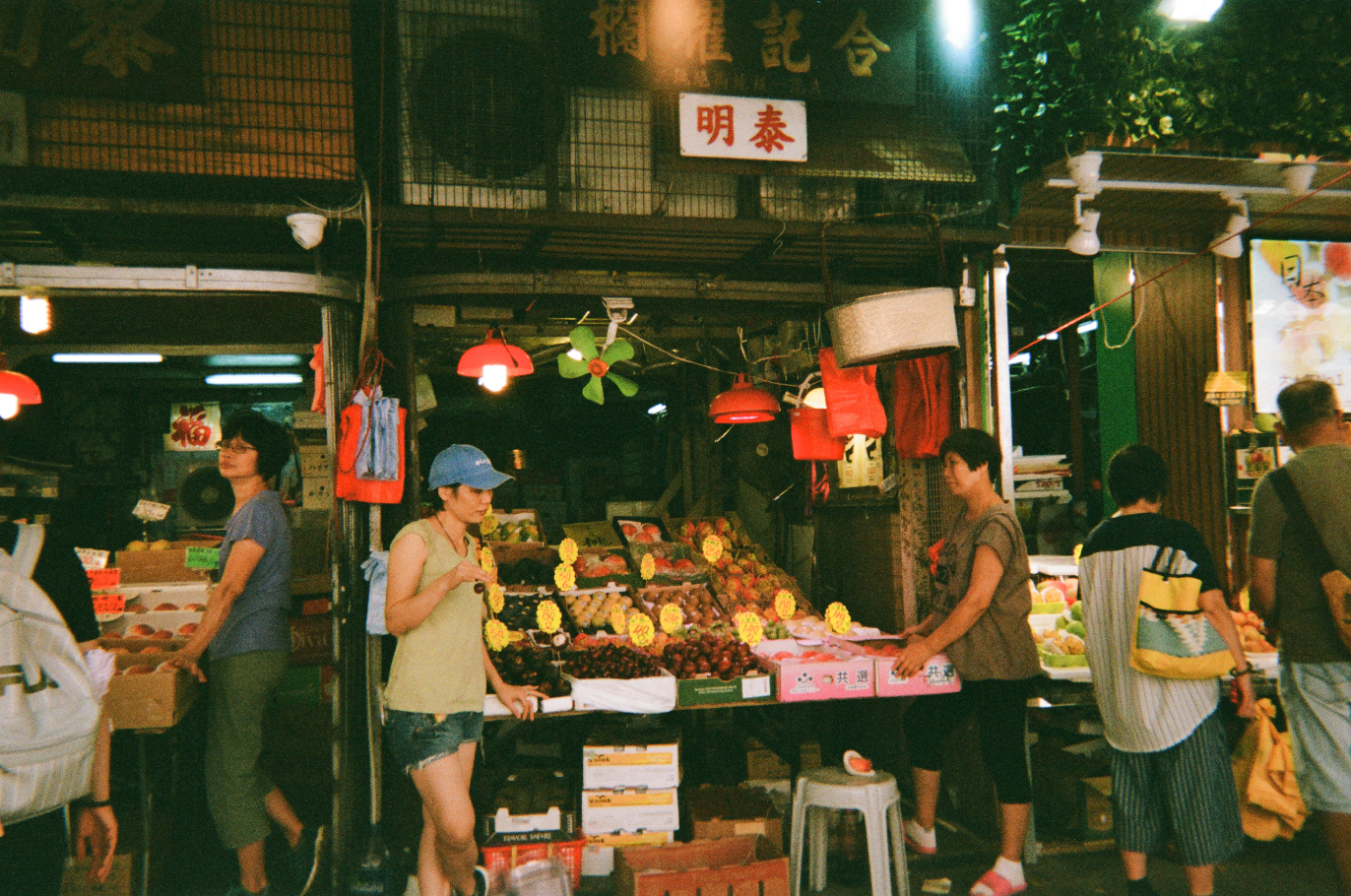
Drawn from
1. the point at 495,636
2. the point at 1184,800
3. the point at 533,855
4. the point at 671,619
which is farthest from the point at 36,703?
the point at 1184,800

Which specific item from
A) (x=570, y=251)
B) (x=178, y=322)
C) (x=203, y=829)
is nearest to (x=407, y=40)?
(x=570, y=251)

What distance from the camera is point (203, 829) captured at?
5.50m

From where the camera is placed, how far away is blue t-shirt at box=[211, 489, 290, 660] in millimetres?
4270

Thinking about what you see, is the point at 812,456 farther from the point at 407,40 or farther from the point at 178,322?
the point at 178,322

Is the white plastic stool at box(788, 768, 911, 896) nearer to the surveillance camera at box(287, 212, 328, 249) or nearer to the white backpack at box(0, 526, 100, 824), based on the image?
the white backpack at box(0, 526, 100, 824)

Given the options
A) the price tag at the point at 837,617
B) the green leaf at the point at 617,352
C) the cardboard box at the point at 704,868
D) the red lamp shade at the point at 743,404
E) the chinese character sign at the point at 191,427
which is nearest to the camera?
the cardboard box at the point at 704,868

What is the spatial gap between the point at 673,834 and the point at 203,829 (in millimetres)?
3291

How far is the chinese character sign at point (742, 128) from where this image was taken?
200 inches

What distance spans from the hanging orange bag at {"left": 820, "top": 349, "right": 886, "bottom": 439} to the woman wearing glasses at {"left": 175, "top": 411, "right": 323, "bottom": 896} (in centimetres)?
334

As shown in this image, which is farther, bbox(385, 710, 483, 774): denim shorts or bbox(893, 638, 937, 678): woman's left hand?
bbox(893, 638, 937, 678): woman's left hand

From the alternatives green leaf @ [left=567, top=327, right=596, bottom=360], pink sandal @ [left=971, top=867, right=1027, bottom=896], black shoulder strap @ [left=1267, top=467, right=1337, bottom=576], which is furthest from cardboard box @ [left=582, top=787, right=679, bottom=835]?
black shoulder strap @ [left=1267, top=467, right=1337, bottom=576]

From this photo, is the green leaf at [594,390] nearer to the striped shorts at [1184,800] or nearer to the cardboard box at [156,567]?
the cardboard box at [156,567]

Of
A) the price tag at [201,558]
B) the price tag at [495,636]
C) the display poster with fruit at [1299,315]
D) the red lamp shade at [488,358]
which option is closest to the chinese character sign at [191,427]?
the price tag at [201,558]

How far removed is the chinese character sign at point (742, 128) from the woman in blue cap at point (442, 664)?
260 cm
